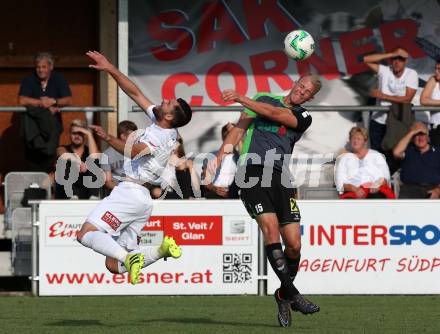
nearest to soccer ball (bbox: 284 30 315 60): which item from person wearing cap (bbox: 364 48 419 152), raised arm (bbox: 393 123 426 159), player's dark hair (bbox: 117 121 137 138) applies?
player's dark hair (bbox: 117 121 137 138)

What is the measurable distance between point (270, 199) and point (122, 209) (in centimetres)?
137

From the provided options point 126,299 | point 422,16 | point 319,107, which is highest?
point 422,16

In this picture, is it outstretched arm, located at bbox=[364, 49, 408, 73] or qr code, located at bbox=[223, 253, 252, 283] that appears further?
outstretched arm, located at bbox=[364, 49, 408, 73]

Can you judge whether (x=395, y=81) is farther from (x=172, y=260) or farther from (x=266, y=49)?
(x=172, y=260)

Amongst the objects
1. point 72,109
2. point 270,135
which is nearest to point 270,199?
point 270,135

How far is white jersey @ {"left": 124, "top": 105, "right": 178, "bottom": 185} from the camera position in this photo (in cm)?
1042

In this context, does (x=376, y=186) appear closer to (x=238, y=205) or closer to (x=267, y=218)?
(x=238, y=205)

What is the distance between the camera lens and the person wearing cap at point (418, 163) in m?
15.2

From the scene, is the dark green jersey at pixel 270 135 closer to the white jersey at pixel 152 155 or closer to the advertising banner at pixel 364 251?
the white jersey at pixel 152 155

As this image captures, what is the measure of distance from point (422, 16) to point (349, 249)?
464 centimetres

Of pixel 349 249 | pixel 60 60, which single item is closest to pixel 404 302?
pixel 349 249

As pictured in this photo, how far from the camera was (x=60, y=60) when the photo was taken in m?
17.0

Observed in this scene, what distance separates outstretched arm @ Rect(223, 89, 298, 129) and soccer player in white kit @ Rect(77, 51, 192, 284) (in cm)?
54

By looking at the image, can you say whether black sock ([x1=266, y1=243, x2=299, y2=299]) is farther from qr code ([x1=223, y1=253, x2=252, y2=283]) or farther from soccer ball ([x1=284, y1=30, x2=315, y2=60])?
qr code ([x1=223, y1=253, x2=252, y2=283])
